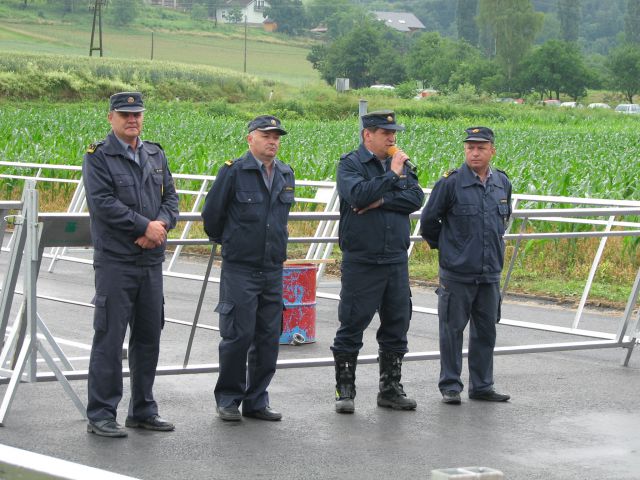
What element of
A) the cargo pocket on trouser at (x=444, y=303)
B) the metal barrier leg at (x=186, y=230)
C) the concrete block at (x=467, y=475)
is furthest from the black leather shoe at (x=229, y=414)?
the metal barrier leg at (x=186, y=230)

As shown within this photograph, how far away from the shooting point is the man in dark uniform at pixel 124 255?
6926 millimetres

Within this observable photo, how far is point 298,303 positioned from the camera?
10.4 meters

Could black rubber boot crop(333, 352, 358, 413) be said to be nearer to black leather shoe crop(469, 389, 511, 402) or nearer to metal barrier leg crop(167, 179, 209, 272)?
black leather shoe crop(469, 389, 511, 402)

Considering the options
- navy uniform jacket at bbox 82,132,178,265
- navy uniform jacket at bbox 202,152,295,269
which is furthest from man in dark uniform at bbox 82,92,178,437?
navy uniform jacket at bbox 202,152,295,269

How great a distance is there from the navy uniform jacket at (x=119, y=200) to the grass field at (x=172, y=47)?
105067 mm

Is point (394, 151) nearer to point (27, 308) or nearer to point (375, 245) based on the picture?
point (375, 245)

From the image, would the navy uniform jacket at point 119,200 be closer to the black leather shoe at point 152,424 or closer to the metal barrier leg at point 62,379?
the metal barrier leg at point 62,379

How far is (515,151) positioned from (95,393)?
2468cm

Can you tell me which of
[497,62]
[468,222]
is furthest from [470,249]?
[497,62]

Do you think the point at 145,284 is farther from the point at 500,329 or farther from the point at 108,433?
the point at 500,329

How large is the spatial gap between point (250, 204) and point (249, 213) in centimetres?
5

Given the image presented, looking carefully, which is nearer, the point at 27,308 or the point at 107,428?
the point at 107,428

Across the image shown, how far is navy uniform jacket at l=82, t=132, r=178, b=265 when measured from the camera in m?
6.88

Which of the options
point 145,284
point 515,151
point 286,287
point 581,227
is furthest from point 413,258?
point 515,151
